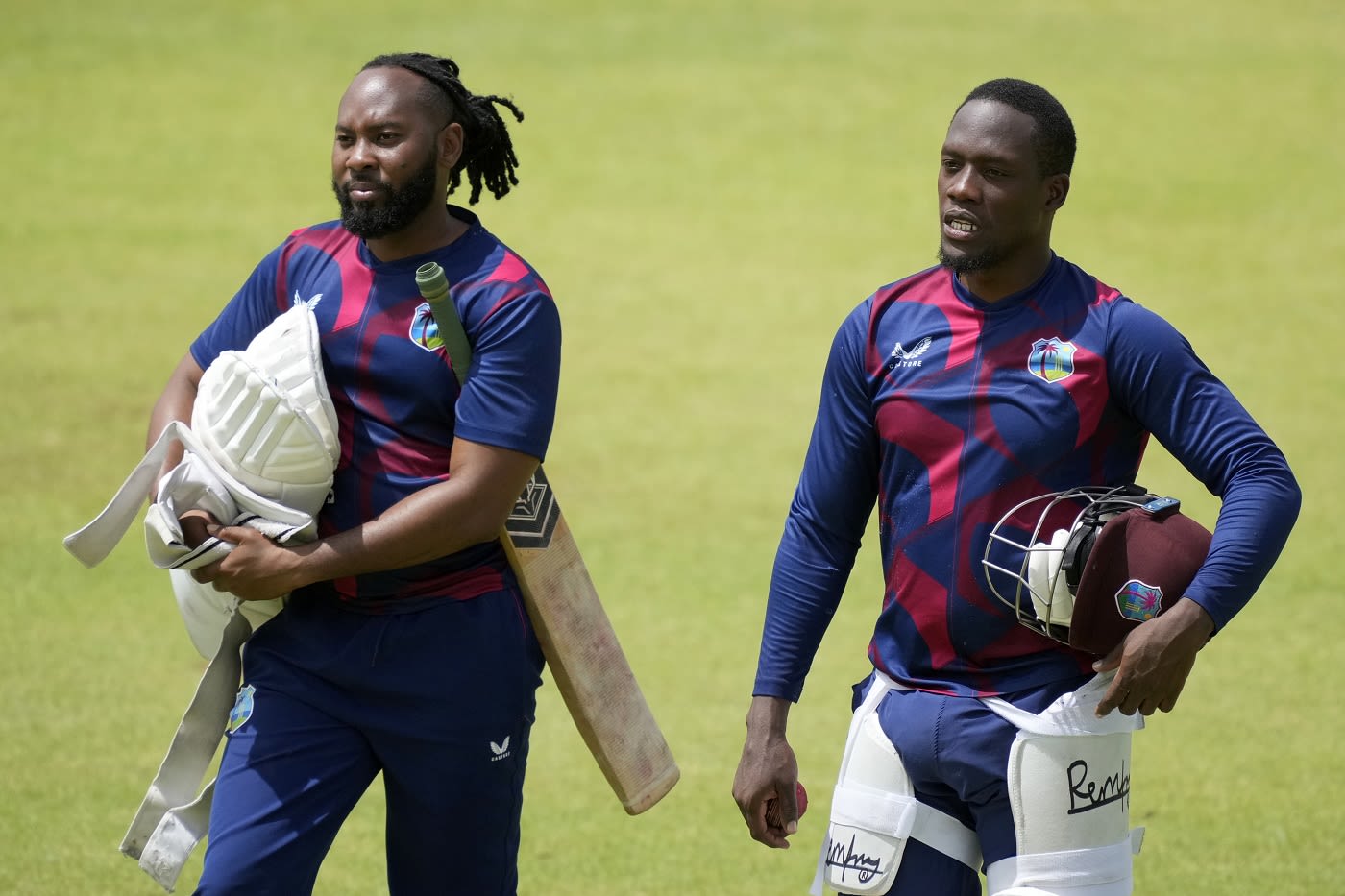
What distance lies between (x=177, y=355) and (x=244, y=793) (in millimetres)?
9644

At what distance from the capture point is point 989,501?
157 inches

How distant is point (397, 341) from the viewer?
4.38 meters

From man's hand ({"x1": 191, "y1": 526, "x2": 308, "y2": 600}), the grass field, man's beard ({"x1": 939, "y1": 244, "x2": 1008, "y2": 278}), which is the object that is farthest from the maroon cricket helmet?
the grass field

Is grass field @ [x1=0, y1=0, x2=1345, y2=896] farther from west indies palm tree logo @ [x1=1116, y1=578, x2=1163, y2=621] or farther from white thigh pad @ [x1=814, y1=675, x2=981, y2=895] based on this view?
west indies palm tree logo @ [x1=1116, y1=578, x2=1163, y2=621]

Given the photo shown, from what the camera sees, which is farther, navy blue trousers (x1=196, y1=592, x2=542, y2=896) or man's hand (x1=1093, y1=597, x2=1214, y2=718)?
navy blue trousers (x1=196, y1=592, x2=542, y2=896)

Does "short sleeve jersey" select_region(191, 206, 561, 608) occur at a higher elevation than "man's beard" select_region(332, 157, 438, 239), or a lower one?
lower

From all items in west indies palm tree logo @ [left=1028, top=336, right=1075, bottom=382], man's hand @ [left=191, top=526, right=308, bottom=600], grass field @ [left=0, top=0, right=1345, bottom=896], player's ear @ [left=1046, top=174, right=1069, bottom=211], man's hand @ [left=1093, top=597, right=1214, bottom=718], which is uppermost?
player's ear @ [left=1046, top=174, right=1069, bottom=211]

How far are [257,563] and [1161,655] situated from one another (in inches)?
78.6

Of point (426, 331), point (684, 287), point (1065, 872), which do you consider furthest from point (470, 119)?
point (684, 287)

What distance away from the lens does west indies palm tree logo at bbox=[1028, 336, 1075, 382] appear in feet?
13.0

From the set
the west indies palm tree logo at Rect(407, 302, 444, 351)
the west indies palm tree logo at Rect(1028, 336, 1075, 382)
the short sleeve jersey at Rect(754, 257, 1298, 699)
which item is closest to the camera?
the short sleeve jersey at Rect(754, 257, 1298, 699)

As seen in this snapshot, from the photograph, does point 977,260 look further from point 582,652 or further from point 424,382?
point 582,652

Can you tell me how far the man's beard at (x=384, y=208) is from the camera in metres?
4.42

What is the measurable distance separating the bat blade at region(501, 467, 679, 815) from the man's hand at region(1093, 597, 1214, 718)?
1439 mm
